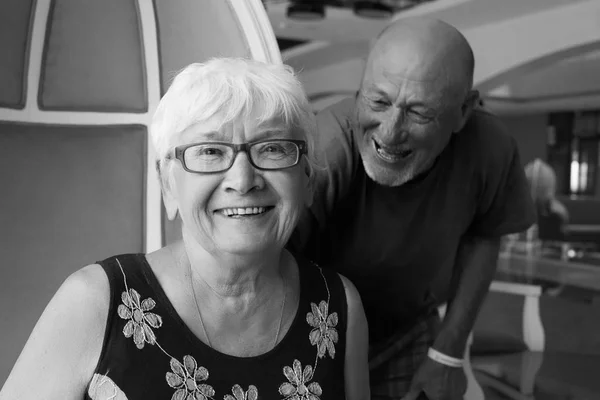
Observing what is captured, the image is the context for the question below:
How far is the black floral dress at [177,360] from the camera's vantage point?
1121 mm

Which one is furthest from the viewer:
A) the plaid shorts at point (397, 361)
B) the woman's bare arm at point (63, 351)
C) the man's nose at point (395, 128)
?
the plaid shorts at point (397, 361)

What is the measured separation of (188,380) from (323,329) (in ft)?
0.94

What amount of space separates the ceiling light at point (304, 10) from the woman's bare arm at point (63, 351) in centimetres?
667

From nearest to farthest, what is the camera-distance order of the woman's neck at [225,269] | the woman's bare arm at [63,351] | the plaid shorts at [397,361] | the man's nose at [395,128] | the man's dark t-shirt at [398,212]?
the woman's bare arm at [63,351], the woman's neck at [225,269], the man's nose at [395,128], the man's dark t-shirt at [398,212], the plaid shorts at [397,361]

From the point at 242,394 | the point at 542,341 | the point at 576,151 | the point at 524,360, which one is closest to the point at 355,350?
the point at 242,394

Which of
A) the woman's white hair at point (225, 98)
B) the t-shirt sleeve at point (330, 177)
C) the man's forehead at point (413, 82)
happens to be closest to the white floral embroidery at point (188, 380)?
the woman's white hair at point (225, 98)

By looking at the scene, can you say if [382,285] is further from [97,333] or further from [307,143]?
[97,333]

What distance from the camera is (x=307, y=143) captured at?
48.9 inches

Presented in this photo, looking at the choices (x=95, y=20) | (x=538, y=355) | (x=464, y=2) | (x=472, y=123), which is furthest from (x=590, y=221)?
(x=95, y=20)

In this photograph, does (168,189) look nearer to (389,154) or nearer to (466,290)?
(389,154)

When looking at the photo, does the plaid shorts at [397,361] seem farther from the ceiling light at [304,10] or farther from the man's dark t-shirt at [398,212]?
the ceiling light at [304,10]

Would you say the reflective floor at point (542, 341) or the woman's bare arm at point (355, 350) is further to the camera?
the reflective floor at point (542, 341)

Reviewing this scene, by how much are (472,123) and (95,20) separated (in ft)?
3.16

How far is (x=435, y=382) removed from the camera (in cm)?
181
